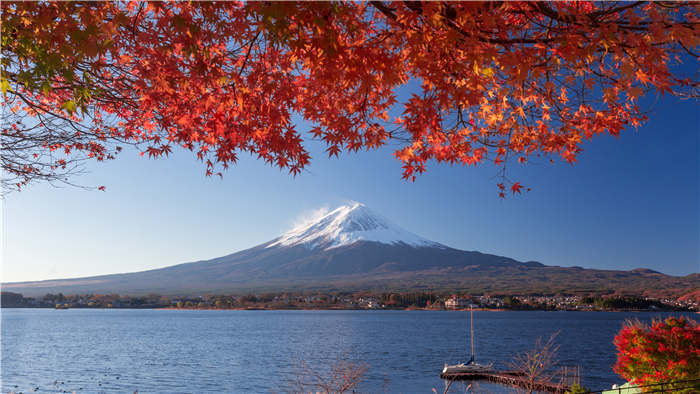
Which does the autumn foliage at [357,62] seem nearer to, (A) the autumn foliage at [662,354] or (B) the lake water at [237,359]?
(A) the autumn foliage at [662,354]

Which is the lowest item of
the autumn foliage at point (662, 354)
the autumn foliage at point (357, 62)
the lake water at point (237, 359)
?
the lake water at point (237, 359)

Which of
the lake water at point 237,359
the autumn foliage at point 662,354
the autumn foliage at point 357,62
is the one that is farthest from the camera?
Answer: the lake water at point 237,359

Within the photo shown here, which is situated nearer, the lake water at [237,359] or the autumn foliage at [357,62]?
the autumn foliage at [357,62]

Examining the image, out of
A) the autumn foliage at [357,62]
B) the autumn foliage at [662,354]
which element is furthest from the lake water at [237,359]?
the autumn foliage at [357,62]

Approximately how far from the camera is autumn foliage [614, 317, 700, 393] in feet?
34.7

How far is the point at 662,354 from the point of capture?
10922mm

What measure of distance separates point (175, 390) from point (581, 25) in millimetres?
52304

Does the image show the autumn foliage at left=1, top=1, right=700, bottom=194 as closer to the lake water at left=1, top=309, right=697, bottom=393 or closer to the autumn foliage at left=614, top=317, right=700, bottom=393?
the autumn foliage at left=614, top=317, right=700, bottom=393

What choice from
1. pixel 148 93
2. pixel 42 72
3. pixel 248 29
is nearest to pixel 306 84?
pixel 248 29

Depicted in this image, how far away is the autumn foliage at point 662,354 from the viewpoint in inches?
416

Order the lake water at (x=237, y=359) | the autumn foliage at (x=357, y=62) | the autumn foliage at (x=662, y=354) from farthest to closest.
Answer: the lake water at (x=237, y=359) < the autumn foliage at (x=662, y=354) < the autumn foliage at (x=357, y=62)

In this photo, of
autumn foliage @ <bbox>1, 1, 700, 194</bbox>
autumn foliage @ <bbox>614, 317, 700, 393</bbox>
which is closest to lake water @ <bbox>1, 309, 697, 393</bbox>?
autumn foliage @ <bbox>614, 317, 700, 393</bbox>

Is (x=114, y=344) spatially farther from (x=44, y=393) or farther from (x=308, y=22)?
(x=308, y=22)

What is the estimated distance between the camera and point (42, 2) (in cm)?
484
